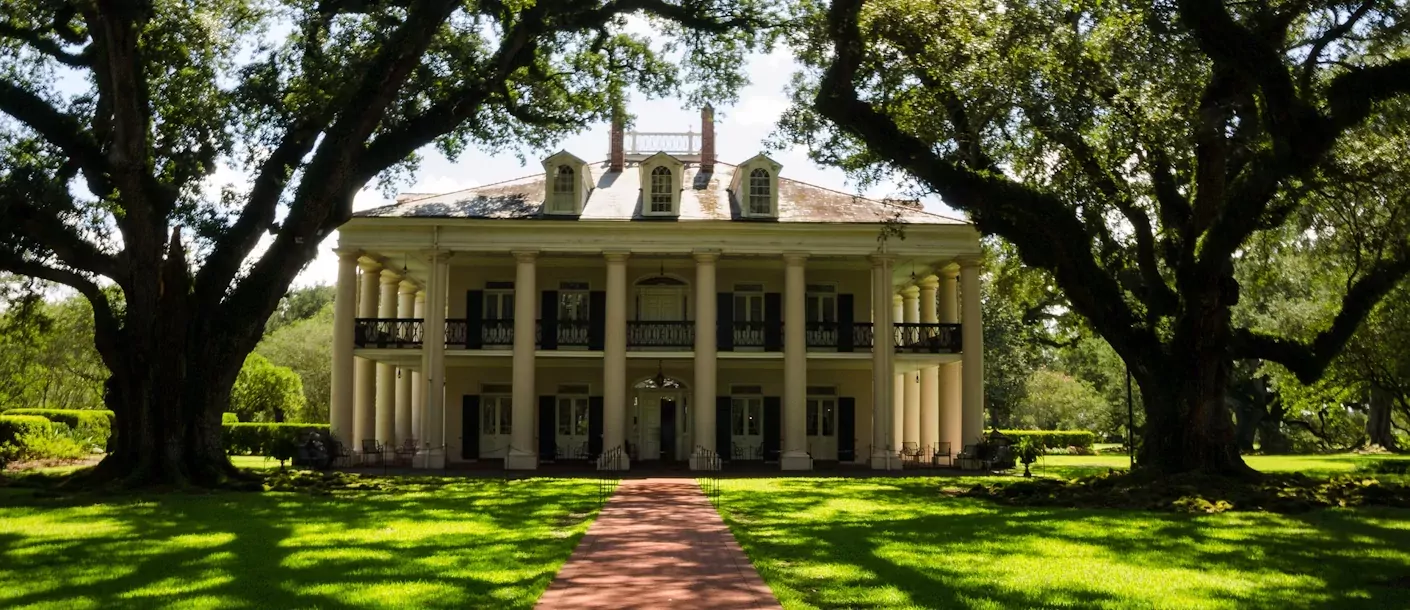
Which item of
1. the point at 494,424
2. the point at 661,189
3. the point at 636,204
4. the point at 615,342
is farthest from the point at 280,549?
the point at 494,424

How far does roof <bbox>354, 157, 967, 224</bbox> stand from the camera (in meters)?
27.9

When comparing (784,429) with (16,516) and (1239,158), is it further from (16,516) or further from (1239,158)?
(16,516)

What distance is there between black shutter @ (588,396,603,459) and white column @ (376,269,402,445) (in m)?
5.83

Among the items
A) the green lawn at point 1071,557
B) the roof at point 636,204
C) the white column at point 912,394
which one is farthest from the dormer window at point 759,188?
the green lawn at point 1071,557

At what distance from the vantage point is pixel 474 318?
1200 inches

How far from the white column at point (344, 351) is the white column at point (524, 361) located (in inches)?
162

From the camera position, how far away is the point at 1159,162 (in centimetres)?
1909

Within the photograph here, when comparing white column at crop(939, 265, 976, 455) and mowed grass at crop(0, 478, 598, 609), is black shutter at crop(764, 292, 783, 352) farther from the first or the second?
mowed grass at crop(0, 478, 598, 609)

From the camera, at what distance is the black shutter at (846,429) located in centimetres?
3120

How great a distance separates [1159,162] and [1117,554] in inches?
406

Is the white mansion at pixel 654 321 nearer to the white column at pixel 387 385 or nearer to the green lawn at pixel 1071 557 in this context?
the white column at pixel 387 385

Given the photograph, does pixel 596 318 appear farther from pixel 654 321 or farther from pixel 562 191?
pixel 562 191

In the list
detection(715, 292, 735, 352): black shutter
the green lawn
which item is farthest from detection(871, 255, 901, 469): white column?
the green lawn

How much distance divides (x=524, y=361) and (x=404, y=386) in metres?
6.29
